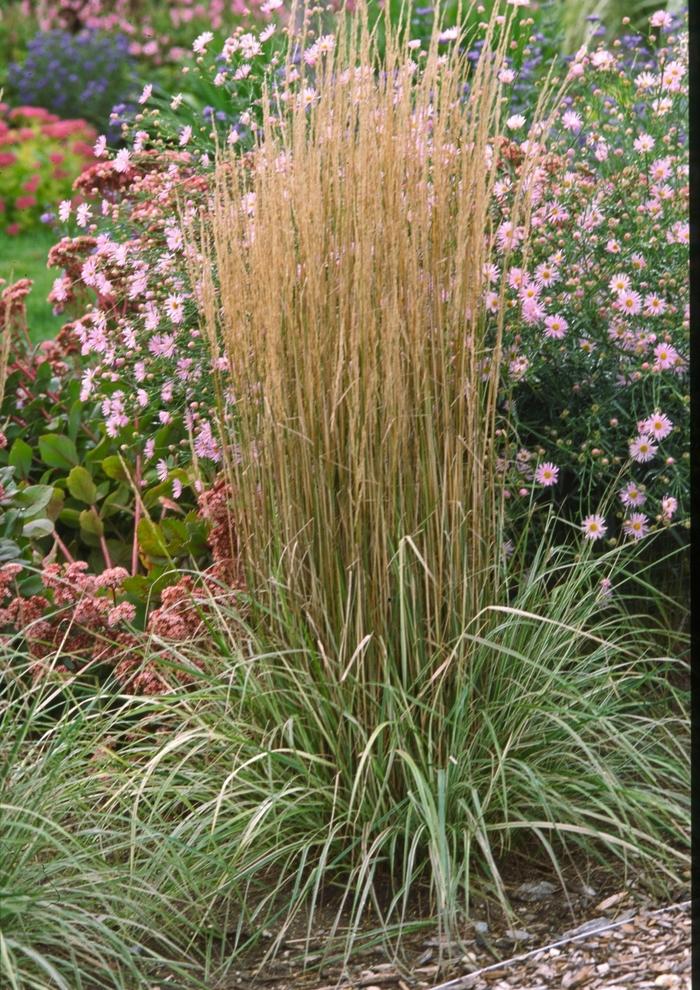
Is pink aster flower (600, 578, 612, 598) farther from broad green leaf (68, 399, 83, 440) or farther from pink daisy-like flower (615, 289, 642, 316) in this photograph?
broad green leaf (68, 399, 83, 440)

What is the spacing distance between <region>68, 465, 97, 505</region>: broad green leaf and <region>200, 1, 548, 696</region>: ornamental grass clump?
51.8 inches

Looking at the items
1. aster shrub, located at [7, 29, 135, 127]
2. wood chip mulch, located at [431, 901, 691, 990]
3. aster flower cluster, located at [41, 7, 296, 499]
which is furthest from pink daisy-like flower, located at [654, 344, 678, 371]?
aster shrub, located at [7, 29, 135, 127]

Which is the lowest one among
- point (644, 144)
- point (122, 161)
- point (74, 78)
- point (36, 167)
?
point (36, 167)

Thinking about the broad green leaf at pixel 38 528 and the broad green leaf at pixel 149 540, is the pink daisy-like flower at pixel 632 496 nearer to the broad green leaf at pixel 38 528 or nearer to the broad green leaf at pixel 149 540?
the broad green leaf at pixel 149 540

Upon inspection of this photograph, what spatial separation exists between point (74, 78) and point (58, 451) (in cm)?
774

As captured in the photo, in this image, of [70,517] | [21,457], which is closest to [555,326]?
[70,517]

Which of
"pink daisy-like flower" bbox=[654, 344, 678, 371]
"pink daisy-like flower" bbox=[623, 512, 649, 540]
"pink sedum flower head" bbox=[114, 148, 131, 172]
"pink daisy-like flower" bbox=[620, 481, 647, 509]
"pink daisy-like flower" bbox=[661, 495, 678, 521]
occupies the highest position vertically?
"pink sedum flower head" bbox=[114, 148, 131, 172]

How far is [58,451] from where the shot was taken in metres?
4.21

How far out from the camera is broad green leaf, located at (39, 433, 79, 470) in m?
4.20

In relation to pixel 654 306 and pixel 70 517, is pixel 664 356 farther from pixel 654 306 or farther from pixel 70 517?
pixel 70 517

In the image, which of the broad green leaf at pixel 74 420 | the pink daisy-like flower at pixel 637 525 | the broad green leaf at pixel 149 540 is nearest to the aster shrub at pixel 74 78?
the broad green leaf at pixel 74 420

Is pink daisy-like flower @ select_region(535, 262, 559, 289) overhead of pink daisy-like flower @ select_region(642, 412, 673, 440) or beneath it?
overhead

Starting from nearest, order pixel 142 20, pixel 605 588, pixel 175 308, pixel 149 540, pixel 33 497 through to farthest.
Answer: pixel 605 588, pixel 175 308, pixel 149 540, pixel 33 497, pixel 142 20

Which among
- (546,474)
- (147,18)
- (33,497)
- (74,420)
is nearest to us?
(546,474)
